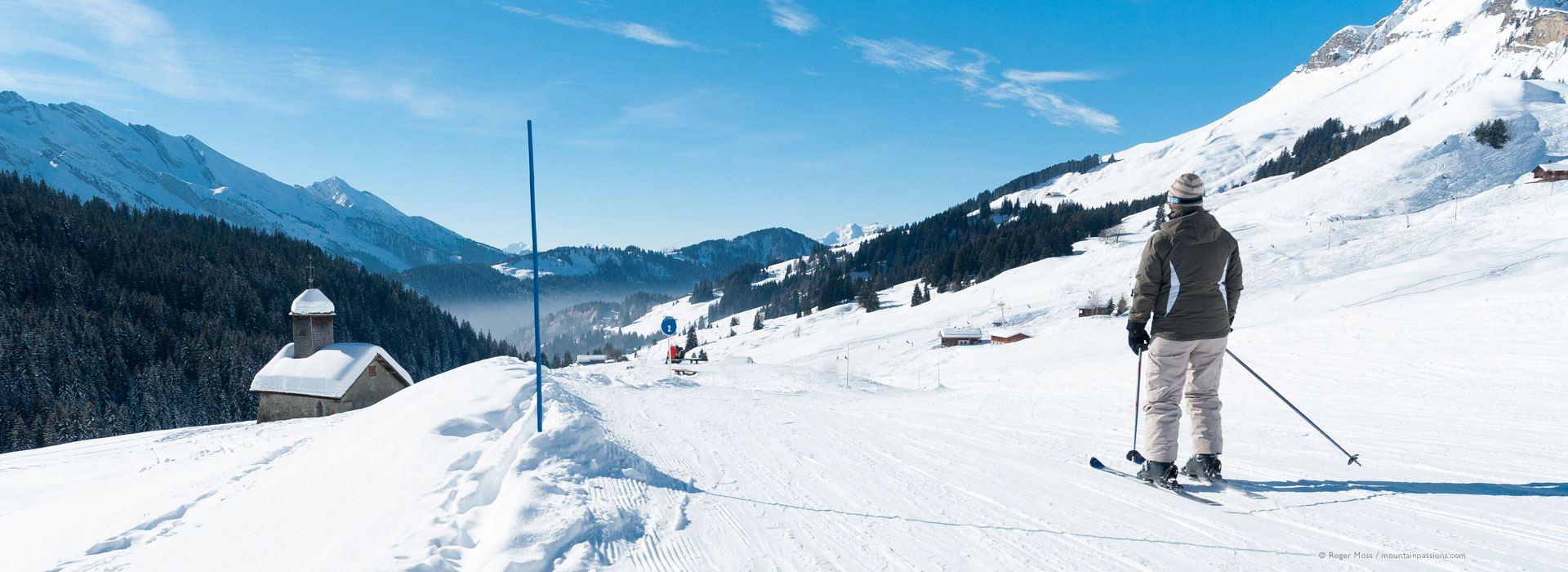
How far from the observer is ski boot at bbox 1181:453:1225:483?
4934mm

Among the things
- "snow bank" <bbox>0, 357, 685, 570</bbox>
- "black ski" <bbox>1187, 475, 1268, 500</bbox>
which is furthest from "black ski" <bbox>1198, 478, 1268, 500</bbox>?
"snow bank" <bbox>0, 357, 685, 570</bbox>

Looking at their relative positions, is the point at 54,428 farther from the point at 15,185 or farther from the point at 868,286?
the point at 15,185

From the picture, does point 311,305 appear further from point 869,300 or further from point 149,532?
point 869,300

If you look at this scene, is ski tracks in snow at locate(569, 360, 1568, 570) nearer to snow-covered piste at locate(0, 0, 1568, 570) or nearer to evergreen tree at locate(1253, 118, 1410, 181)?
snow-covered piste at locate(0, 0, 1568, 570)

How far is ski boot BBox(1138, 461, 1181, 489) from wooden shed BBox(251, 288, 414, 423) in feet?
96.4

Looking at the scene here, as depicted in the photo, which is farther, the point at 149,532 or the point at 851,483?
the point at 851,483

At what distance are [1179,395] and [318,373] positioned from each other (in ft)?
106

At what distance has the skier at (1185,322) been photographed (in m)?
4.72

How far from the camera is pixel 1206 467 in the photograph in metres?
4.97

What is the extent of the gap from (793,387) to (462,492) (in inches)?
679

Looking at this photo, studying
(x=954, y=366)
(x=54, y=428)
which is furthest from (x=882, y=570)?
(x=54, y=428)

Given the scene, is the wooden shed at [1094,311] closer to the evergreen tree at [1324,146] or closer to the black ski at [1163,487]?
the black ski at [1163,487]

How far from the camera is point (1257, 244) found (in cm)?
6456

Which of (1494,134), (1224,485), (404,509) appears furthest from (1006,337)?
(1494,134)
